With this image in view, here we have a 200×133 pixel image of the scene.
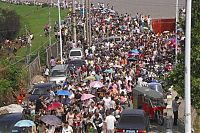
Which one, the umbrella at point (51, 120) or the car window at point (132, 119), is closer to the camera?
the umbrella at point (51, 120)

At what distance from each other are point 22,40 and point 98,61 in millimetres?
29826

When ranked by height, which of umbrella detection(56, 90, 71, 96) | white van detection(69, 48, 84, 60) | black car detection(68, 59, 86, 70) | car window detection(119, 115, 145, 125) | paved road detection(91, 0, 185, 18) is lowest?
car window detection(119, 115, 145, 125)

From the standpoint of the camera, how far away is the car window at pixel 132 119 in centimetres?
2416

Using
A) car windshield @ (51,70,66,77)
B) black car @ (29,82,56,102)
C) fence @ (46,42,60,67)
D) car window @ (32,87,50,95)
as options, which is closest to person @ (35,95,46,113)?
black car @ (29,82,56,102)

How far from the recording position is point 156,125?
28.4 metres

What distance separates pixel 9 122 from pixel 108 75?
15.3 metres

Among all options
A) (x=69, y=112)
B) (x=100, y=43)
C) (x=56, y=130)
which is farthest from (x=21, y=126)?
(x=100, y=43)

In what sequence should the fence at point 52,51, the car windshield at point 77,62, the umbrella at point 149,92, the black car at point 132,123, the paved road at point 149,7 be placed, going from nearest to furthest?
the black car at point 132,123, the umbrella at point 149,92, the car windshield at point 77,62, the fence at point 52,51, the paved road at point 149,7

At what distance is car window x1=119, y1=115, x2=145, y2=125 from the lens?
79.3 feet

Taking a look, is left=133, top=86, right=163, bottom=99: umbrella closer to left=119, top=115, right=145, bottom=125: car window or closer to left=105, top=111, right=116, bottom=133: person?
left=119, top=115, right=145, bottom=125: car window

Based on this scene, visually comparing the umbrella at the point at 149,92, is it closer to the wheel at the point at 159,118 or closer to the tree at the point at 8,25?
the wheel at the point at 159,118

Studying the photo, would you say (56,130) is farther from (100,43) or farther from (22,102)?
(100,43)

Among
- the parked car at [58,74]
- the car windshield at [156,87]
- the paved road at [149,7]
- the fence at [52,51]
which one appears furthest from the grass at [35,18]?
the car windshield at [156,87]

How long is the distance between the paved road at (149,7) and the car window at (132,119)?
187 ft
